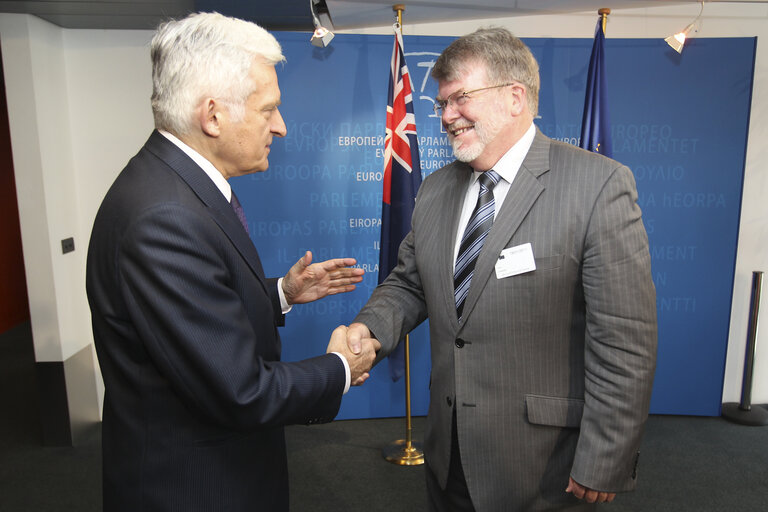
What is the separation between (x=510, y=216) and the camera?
1521 mm

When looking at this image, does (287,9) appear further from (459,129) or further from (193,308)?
(193,308)

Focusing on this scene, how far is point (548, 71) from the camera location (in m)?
3.60

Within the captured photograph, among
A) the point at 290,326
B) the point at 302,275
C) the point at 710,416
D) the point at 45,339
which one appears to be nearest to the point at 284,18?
the point at 290,326

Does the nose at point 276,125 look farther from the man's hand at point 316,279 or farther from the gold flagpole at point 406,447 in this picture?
the gold flagpole at point 406,447

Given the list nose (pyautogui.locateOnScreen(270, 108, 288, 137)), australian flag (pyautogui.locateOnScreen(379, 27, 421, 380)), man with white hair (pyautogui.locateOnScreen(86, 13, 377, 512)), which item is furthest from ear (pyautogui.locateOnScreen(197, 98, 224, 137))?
australian flag (pyautogui.locateOnScreen(379, 27, 421, 380))

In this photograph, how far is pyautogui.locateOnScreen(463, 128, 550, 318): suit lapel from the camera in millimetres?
1509

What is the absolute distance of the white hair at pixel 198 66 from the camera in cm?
129

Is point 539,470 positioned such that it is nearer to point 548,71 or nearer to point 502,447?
point 502,447

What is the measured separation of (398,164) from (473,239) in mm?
1825

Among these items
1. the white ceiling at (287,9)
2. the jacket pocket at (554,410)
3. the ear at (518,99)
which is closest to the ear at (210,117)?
the ear at (518,99)

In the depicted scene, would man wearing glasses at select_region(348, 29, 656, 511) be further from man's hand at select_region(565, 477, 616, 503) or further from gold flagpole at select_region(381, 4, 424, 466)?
gold flagpole at select_region(381, 4, 424, 466)

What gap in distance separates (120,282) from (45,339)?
2.91m

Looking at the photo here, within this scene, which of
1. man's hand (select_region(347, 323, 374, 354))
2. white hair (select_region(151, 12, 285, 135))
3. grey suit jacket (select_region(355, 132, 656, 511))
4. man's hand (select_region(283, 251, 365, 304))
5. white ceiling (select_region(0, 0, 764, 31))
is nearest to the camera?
white hair (select_region(151, 12, 285, 135))

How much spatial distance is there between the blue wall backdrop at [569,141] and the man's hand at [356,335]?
1.97 meters
